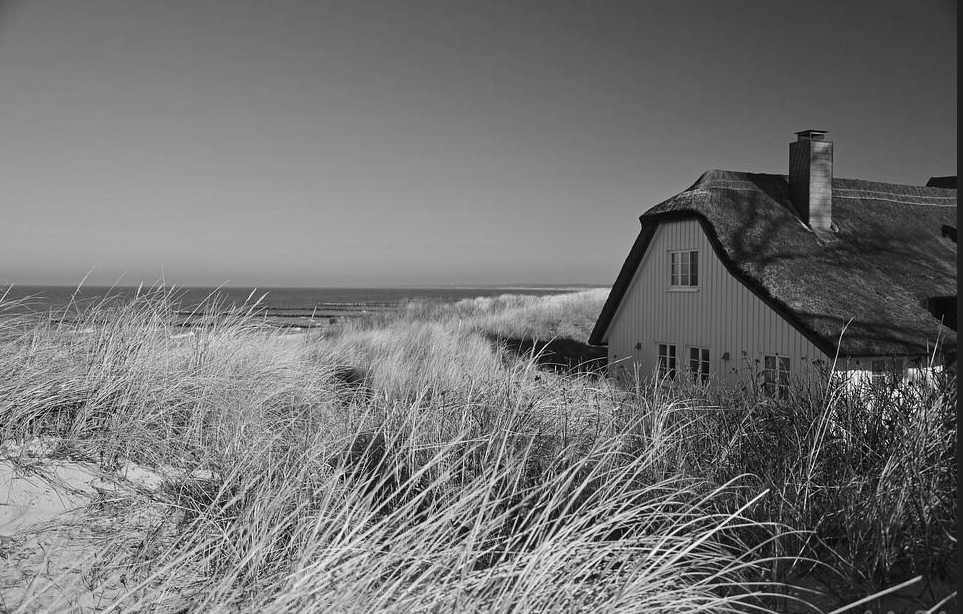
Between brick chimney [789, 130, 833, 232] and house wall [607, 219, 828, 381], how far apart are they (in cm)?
225

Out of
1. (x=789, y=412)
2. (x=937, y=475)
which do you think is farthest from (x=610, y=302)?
(x=937, y=475)

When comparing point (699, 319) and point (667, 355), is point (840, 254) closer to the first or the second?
point (699, 319)

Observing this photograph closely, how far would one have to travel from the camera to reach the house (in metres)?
10.0

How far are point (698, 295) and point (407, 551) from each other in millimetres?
10879

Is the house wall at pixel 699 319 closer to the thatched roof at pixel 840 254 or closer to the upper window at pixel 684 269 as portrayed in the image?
the upper window at pixel 684 269

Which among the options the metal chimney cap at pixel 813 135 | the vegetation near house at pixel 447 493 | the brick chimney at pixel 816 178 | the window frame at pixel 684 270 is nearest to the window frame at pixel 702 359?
the window frame at pixel 684 270

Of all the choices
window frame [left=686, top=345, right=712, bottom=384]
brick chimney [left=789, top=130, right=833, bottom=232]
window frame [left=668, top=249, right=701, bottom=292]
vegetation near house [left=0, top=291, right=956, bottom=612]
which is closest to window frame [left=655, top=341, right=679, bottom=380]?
window frame [left=686, top=345, right=712, bottom=384]

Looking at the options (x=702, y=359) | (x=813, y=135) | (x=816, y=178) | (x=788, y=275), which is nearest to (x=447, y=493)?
(x=788, y=275)

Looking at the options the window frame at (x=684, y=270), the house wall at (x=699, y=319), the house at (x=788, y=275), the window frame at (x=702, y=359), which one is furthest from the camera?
the window frame at (x=684, y=270)

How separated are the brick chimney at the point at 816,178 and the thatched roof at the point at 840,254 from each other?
292 millimetres

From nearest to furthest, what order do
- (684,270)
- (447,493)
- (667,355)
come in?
(447,493), (684,270), (667,355)

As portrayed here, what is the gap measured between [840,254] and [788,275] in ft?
5.64

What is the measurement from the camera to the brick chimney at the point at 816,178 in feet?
40.2

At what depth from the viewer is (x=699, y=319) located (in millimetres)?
12133
